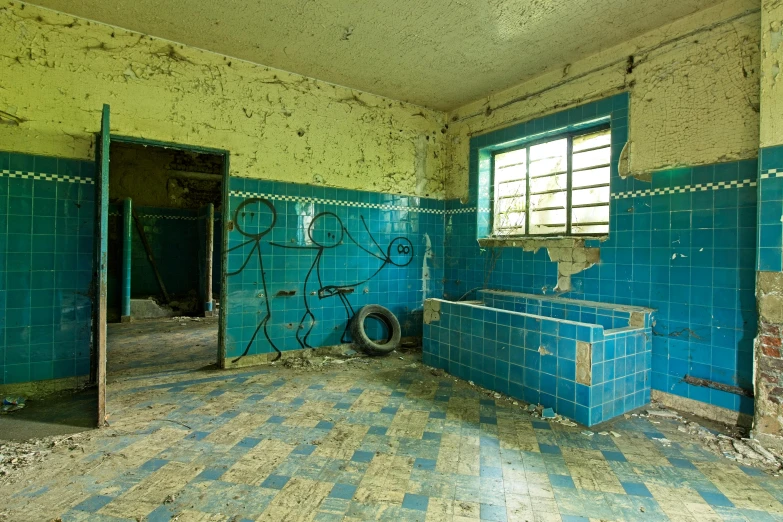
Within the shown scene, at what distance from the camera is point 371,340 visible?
5004 mm

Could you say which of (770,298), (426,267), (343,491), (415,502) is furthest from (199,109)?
(770,298)

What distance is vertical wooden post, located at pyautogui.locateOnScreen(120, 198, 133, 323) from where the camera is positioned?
21.9 ft

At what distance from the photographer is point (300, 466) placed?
89.8 inches

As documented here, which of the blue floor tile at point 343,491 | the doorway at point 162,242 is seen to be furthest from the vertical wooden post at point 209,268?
the blue floor tile at point 343,491

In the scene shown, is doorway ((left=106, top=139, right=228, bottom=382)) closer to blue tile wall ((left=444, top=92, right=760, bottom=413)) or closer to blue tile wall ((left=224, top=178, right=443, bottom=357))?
blue tile wall ((left=224, top=178, right=443, bottom=357))

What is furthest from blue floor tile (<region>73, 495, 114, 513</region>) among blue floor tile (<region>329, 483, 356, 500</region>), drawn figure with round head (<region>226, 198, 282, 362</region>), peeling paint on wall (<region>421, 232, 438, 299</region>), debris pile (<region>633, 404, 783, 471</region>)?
peeling paint on wall (<region>421, 232, 438, 299</region>)

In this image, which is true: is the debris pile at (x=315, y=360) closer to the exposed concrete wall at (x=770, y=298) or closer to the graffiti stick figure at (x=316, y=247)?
the graffiti stick figure at (x=316, y=247)

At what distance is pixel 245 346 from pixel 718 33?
16.8 feet

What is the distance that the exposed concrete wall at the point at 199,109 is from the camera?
3.27 meters

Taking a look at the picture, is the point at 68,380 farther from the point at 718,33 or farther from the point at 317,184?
the point at 718,33

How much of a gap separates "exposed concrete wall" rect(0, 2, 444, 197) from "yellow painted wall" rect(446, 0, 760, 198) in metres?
2.19

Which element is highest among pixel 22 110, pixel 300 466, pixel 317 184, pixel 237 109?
pixel 237 109

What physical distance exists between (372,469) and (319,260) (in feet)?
9.23

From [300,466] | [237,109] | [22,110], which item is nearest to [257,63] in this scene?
[237,109]
